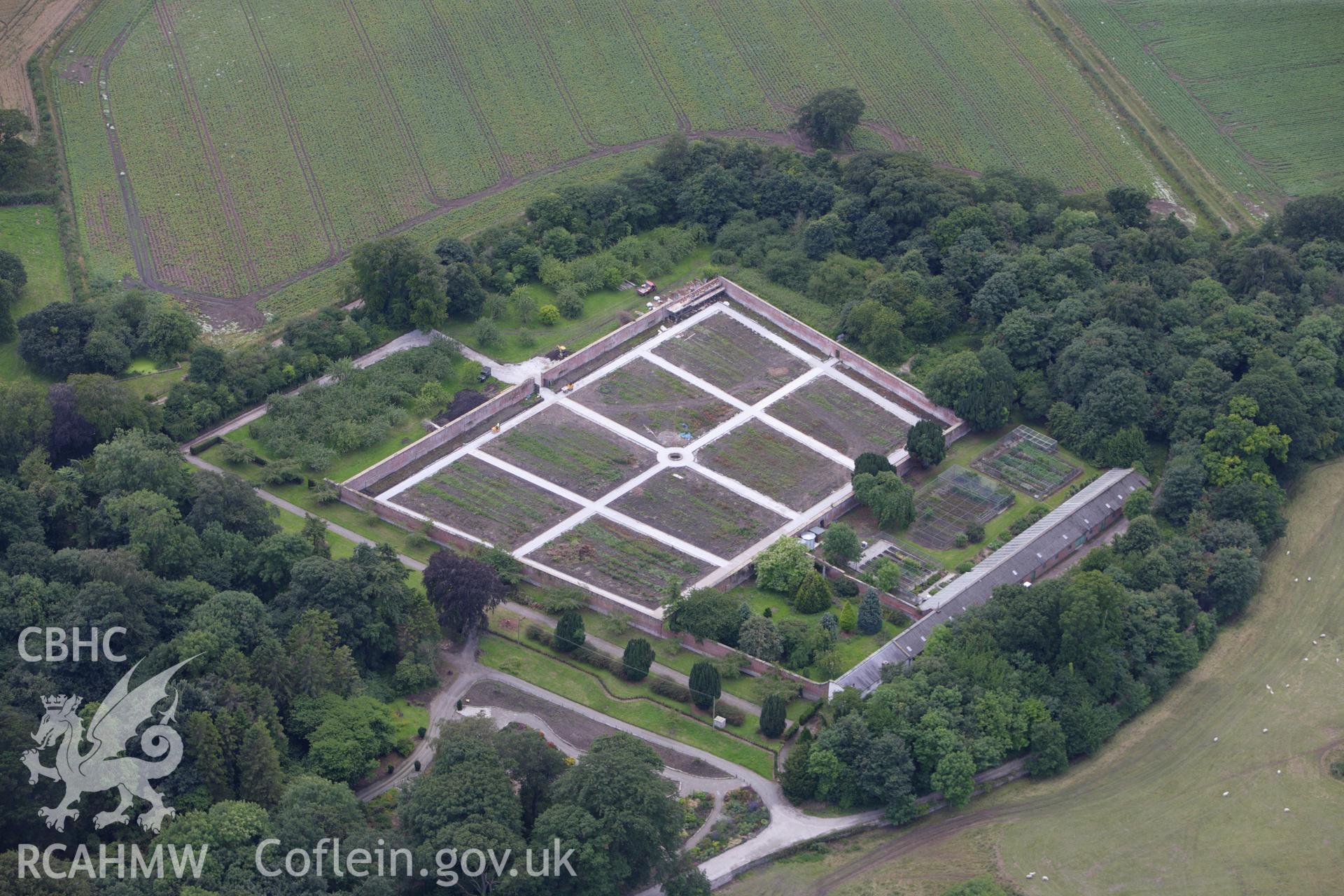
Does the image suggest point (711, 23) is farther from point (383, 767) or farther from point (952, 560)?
point (383, 767)

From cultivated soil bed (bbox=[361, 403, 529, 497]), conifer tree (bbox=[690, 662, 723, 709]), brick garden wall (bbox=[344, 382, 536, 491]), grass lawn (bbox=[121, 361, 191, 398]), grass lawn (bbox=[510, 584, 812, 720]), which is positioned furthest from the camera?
grass lawn (bbox=[121, 361, 191, 398])

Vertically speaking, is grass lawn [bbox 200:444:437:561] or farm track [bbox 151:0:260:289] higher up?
farm track [bbox 151:0:260:289]

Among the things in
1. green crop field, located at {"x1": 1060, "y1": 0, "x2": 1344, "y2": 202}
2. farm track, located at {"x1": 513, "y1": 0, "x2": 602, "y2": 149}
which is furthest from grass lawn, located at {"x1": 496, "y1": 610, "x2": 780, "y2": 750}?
green crop field, located at {"x1": 1060, "y1": 0, "x2": 1344, "y2": 202}

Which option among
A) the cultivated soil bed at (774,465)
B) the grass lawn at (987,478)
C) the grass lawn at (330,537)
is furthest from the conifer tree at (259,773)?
the grass lawn at (987,478)

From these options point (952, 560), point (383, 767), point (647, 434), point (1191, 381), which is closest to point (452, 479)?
point (647, 434)

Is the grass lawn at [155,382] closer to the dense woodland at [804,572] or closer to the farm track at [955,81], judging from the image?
the dense woodland at [804,572]

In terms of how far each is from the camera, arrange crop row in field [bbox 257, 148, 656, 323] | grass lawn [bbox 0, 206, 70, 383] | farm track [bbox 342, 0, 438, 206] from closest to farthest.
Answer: grass lawn [bbox 0, 206, 70, 383] → crop row in field [bbox 257, 148, 656, 323] → farm track [bbox 342, 0, 438, 206]

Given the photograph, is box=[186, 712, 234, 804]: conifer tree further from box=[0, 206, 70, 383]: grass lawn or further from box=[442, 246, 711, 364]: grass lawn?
box=[442, 246, 711, 364]: grass lawn
